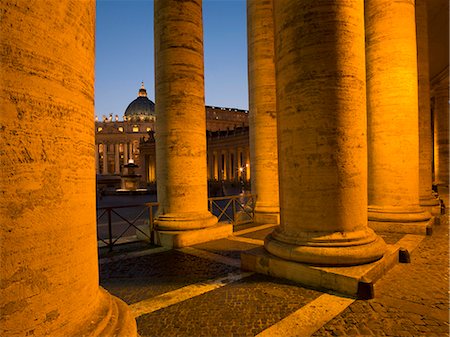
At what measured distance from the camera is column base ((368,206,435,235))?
38.4ft

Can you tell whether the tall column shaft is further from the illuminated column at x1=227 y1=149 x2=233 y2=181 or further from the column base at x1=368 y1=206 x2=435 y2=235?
the column base at x1=368 y1=206 x2=435 y2=235

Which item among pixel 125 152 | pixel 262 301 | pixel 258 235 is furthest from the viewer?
pixel 125 152

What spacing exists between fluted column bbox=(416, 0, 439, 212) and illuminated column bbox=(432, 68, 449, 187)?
1355 centimetres

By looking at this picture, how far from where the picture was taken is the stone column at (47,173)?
8.36 ft

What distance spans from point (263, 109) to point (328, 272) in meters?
10.2

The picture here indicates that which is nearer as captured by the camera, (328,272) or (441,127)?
(328,272)

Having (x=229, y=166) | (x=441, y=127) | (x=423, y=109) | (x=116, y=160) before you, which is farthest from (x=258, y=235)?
(x=116, y=160)

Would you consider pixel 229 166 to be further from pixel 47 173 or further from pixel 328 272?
pixel 47 173

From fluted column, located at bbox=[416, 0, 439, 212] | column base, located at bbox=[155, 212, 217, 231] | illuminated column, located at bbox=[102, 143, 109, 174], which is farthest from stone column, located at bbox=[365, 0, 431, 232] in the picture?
illuminated column, located at bbox=[102, 143, 109, 174]

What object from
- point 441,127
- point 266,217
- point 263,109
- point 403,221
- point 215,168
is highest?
point 441,127

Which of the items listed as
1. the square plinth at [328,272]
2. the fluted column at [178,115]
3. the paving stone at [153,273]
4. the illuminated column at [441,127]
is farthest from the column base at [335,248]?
the illuminated column at [441,127]

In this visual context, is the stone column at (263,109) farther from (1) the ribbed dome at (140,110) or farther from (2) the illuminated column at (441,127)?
(1) the ribbed dome at (140,110)

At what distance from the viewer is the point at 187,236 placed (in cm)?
1139

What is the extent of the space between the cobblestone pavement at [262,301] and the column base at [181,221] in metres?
2.27
